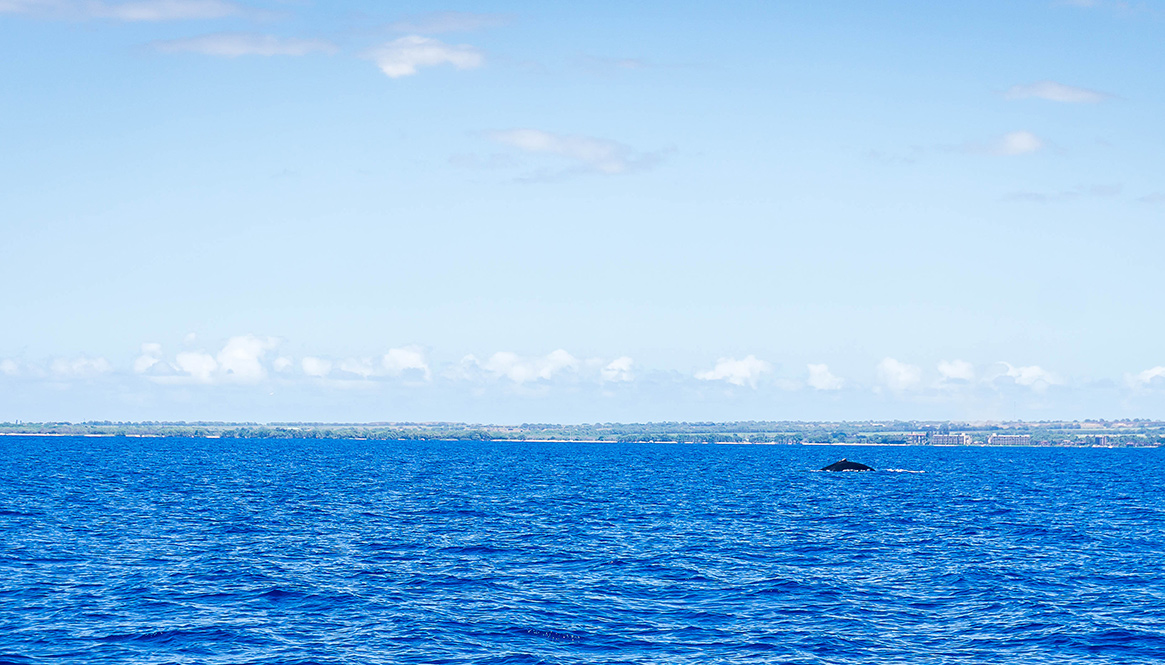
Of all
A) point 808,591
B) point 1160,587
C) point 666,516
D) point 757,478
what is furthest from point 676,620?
point 757,478

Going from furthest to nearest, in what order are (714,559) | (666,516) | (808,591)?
(666,516)
(714,559)
(808,591)

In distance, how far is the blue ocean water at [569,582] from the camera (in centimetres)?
4122

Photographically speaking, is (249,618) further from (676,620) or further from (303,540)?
(303,540)

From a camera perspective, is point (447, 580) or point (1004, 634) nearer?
point (1004, 634)

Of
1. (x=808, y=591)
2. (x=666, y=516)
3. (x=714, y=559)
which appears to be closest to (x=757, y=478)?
(x=666, y=516)

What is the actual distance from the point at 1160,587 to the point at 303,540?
159 ft

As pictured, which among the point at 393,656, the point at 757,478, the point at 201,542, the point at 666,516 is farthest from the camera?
the point at 757,478

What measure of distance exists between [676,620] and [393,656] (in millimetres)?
12325

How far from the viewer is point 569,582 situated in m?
54.7

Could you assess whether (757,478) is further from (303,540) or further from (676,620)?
(676,620)

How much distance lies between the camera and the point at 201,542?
225ft

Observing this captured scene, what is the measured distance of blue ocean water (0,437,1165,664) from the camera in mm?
41219

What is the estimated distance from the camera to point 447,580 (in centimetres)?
5475

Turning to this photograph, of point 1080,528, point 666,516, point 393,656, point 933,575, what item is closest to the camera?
point 393,656
